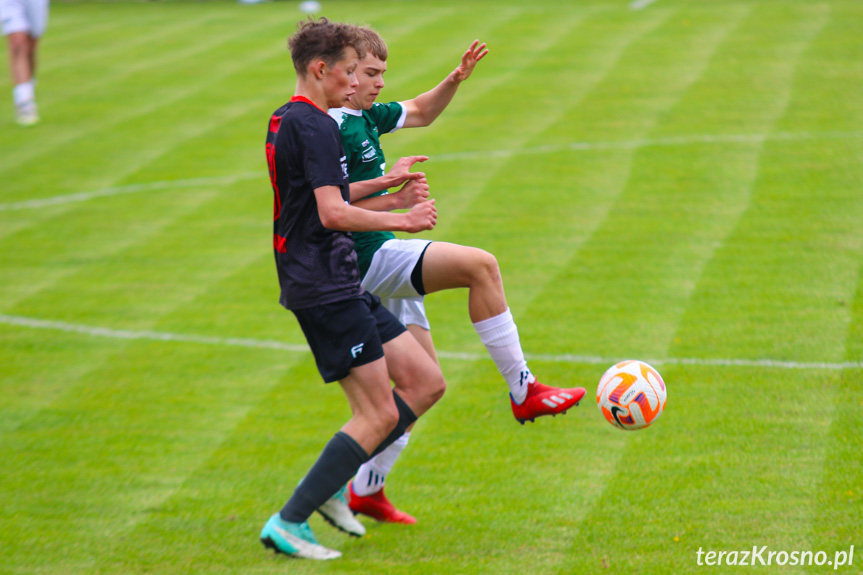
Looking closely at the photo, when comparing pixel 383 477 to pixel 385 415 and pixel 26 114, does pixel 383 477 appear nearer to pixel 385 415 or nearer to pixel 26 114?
pixel 385 415

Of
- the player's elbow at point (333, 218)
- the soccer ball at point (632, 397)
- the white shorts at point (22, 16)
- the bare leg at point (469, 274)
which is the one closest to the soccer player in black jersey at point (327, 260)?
the player's elbow at point (333, 218)

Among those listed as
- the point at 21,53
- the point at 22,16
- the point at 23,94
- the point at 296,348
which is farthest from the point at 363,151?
the point at 23,94

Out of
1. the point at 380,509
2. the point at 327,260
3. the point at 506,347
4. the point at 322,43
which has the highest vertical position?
the point at 322,43

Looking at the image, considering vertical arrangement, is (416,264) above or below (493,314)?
above

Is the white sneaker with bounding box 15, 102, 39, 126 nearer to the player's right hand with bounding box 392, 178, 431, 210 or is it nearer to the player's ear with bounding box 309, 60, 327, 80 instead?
the player's ear with bounding box 309, 60, 327, 80

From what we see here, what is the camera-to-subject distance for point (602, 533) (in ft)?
17.3

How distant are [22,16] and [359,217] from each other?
37.4ft

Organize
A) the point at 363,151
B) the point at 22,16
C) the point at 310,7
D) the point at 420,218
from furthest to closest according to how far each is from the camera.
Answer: the point at 310,7, the point at 22,16, the point at 363,151, the point at 420,218

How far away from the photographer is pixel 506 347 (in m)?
5.16

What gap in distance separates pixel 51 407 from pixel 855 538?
18.5ft

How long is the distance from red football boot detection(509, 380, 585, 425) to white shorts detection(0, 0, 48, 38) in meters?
11.6

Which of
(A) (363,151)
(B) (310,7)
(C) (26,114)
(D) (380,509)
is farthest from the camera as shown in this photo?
(B) (310,7)

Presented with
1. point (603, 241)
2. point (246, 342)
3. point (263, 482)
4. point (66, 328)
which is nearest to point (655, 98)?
point (603, 241)

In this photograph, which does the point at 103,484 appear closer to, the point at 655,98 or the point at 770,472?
the point at 770,472
